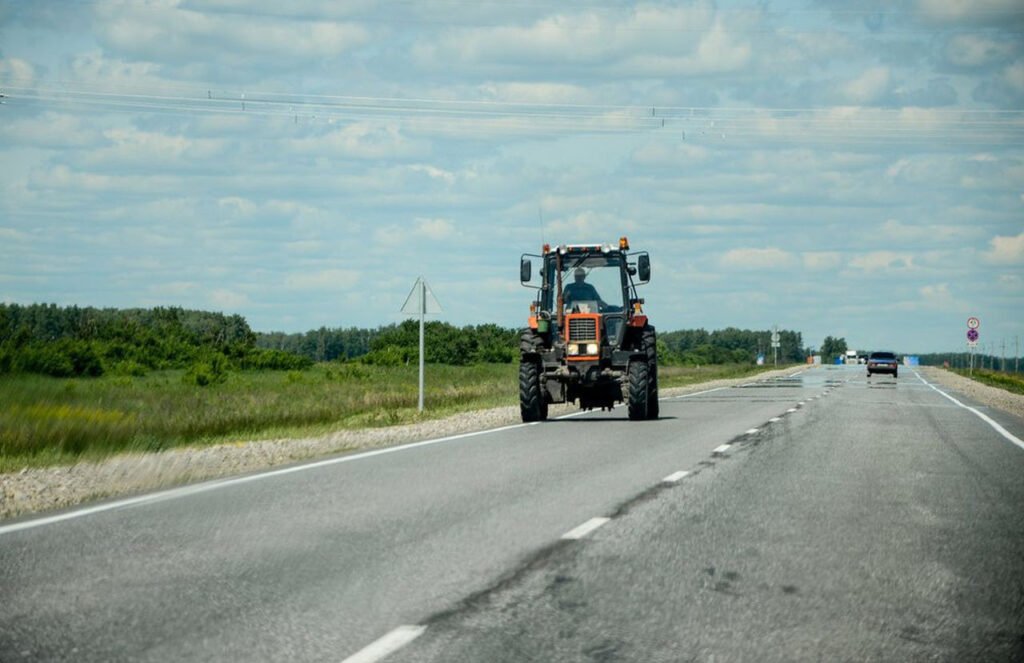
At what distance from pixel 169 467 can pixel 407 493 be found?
180 inches

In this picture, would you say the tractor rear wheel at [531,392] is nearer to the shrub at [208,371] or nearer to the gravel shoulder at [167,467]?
the gravel shoulder at [167,467]

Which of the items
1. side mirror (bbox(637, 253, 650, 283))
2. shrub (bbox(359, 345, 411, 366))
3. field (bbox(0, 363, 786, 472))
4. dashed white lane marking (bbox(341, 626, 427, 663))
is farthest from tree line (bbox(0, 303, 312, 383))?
dashed white lane marking (bbox(341, 626, 427, 663))

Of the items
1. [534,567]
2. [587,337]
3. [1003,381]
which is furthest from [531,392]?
[1003,381]

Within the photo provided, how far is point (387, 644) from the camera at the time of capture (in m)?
6.19

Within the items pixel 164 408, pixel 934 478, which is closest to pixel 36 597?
pixel 934 478

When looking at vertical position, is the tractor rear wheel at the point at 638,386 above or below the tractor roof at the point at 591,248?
below

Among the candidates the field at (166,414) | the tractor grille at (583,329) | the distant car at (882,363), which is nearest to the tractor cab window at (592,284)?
the tractor grille at (583,329)

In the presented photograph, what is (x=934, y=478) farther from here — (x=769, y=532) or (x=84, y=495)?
(x=84, y=495)

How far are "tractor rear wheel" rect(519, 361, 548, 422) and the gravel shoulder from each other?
1192mm

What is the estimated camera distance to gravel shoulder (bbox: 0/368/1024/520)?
516 inches

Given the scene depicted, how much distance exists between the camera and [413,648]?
6113 millimetres

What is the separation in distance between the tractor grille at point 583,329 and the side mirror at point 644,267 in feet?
5.02

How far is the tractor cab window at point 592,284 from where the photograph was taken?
26.0 metres

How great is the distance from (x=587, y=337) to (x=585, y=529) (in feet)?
51.9
